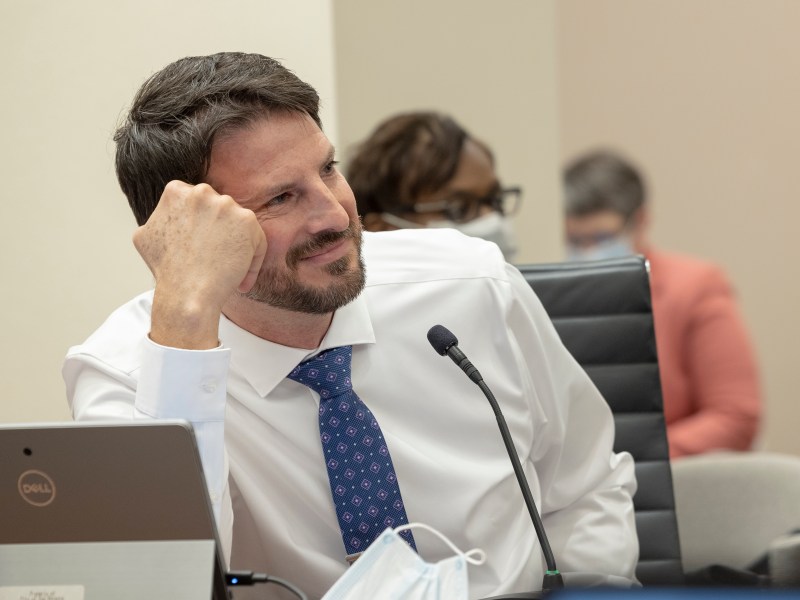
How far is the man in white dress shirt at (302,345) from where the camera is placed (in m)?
1.32

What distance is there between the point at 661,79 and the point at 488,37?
6.83 ft

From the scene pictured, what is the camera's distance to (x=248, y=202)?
1336 millimetres

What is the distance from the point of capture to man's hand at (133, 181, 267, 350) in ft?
3.82

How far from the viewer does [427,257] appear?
1.56m

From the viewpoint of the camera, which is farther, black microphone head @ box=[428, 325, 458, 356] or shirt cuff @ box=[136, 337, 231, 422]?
black microphone head @ box=[428, 325, 458, 356]

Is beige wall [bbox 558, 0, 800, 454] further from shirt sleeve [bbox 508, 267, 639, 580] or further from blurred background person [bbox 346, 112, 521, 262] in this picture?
shirt sleeve [bbox 508, 267, 639, 580]

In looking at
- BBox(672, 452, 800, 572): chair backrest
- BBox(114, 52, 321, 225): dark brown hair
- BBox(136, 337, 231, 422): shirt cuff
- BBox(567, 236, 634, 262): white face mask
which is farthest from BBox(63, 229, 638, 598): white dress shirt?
BBox(567, 236, 634, 262): white face mask

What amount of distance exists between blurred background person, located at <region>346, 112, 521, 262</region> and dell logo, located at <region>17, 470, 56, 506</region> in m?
1.50

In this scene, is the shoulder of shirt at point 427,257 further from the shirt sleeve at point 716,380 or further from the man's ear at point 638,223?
the man's ear at point 638,223

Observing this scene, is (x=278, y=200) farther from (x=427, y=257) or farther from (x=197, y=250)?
(x=427, y=257)

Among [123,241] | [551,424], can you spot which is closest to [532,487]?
[551,424]

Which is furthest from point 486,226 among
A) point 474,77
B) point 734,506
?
point 734,506

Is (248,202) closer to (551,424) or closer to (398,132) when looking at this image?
(551,424)

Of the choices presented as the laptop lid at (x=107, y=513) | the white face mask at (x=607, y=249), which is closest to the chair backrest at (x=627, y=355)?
the laptop lid at (x=107, y=513)
